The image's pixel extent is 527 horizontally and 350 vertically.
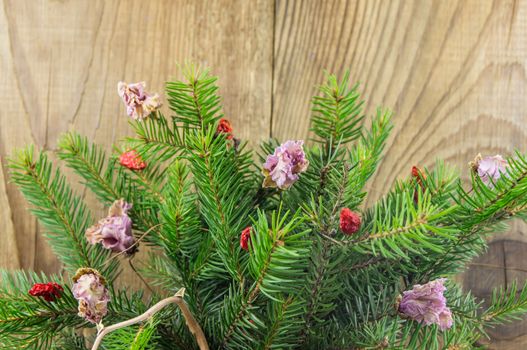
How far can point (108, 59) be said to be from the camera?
0.90 m

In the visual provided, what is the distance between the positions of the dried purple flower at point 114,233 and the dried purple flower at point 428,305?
0.30 metres

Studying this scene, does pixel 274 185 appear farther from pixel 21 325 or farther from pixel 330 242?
pixel 21 325

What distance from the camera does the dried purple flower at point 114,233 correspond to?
0.71m

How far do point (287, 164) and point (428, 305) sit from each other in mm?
179

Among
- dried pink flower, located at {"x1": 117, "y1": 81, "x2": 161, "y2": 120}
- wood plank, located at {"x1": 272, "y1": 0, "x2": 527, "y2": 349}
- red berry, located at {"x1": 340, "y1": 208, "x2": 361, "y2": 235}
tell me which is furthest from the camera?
wood plank, located at {"x1": 272, "y1": 0, "x2": 527, "y2": 349}

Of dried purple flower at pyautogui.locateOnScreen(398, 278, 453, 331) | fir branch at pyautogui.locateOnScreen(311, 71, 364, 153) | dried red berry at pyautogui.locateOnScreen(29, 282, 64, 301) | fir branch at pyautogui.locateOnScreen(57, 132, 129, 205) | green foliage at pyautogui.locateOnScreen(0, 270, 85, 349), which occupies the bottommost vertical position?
green foliage at pyautogui.locateOnScreen(0, 270, 85, 349)

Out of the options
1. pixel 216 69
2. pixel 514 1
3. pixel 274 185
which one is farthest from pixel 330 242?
pixel 514 1

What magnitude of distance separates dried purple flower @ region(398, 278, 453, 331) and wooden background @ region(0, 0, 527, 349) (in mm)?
308

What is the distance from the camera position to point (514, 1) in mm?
889

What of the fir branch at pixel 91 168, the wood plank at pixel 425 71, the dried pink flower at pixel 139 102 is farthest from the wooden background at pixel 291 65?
the dried pink flower at pixel 139 102

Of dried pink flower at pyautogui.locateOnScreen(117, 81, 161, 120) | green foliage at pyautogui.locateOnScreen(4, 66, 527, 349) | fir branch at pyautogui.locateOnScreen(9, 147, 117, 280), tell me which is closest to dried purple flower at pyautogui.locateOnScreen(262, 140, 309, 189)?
green foliage at pyautogui.locateOnScreen(4, 66, 527, 349)

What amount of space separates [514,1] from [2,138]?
0.70m

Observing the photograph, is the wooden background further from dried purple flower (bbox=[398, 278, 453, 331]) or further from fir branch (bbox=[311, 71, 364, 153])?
dried purple flower (bbox=[398, 278, 453, 331])

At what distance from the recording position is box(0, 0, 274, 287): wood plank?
894 millimetres
